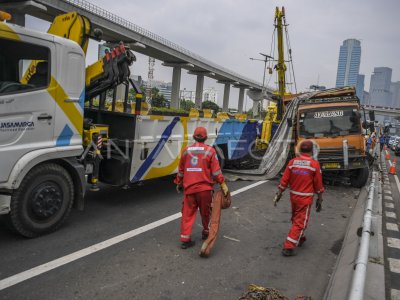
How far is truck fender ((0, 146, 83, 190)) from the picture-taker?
4.08 meters

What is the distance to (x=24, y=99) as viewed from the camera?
418cm

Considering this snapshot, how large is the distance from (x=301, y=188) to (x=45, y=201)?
3.32 meters

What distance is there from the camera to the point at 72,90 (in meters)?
4.78

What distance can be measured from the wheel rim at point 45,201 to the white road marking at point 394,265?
432cm

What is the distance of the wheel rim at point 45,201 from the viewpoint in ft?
14.5

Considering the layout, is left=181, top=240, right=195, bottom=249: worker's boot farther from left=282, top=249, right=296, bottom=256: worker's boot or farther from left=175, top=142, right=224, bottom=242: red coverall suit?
left=282, top=249, right=296, bottom=256: worker's boot

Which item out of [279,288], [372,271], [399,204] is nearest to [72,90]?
[279,288]

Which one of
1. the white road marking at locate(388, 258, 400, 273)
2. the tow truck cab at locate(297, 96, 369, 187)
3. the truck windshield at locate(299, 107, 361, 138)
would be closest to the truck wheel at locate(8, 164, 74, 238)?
the white road marking at locate(388, 258, 400, 273)

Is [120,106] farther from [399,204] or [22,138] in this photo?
[399,204]

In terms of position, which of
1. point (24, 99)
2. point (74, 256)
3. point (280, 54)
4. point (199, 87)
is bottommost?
point (74, 256)

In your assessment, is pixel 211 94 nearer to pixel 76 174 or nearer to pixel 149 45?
pixel 149 45

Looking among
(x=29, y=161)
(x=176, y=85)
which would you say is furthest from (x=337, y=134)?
(x=176, y=85)

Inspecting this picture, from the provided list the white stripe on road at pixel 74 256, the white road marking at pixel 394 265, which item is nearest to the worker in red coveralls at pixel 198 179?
the white stripe on road at pixel 74 256

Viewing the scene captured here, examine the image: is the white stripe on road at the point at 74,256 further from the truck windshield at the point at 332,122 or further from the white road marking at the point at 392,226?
the truck windshield at the point at 332,122
